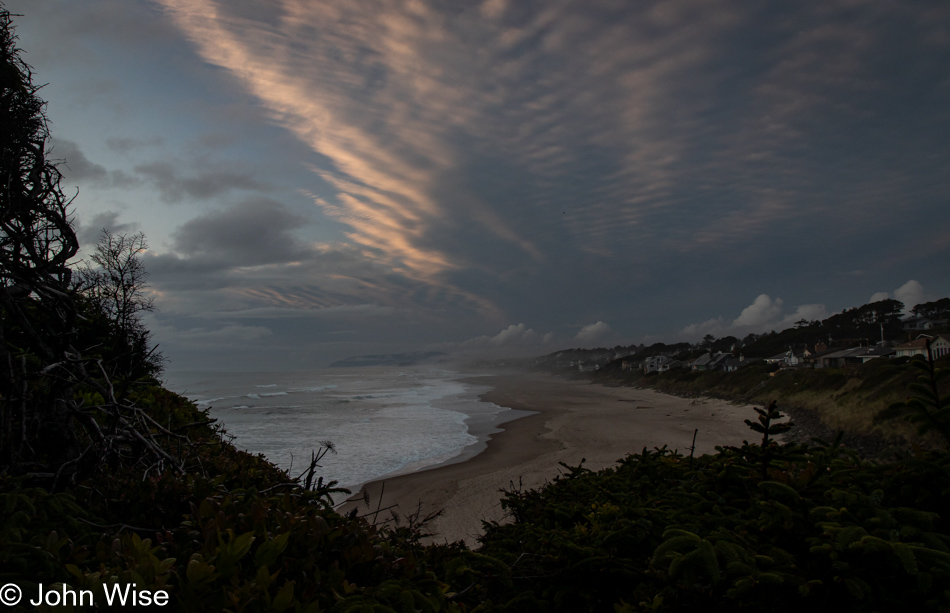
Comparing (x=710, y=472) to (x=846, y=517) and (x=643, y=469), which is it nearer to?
(x=643, y=469)

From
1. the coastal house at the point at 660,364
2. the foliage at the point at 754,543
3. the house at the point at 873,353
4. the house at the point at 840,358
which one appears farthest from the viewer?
the coastal house at the point at 660,364

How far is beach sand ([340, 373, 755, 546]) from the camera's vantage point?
500 inches

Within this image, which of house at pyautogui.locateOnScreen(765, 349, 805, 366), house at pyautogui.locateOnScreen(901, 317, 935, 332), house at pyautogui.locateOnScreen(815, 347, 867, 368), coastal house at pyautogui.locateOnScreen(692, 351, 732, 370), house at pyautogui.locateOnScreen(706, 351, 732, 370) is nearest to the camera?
house at pyautogui.locateOnScreen(815, 347, 867, 368)

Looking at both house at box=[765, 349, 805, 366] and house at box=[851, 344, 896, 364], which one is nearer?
house at box=[851, 344, 896, 364]

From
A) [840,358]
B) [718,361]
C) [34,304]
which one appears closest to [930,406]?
[34,304]

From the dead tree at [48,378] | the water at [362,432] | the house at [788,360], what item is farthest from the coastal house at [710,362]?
the dead tree at [48,378]

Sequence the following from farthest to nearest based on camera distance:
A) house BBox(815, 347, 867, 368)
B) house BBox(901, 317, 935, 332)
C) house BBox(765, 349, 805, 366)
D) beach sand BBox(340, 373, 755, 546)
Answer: house BBox(901, 317, 935, 332) → house BBox(765, 349, 805, 366) → house BBox(815, 347, 867, 368) → beach sand BBox(340, 373, 755, 546)

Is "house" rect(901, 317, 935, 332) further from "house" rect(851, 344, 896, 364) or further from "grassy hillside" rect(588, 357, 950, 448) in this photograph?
"grassy hillside" rect(588, 357, 950, 448)

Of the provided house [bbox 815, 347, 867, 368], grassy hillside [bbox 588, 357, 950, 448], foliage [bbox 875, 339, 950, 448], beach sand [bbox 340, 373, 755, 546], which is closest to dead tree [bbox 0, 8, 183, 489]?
beach sand [bbox 340, 373, 755, 546]

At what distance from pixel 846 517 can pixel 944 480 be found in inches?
19.7

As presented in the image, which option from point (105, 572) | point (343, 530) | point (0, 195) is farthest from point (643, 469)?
point (0, 195)

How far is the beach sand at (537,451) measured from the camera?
41.7ft

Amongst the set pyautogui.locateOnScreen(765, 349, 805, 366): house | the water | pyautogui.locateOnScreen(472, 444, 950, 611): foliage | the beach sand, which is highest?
pyautogui.locateOnScreen(765, 349, 805, 366): house

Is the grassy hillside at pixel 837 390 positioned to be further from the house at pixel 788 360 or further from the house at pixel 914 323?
the house at pixel 914 323
